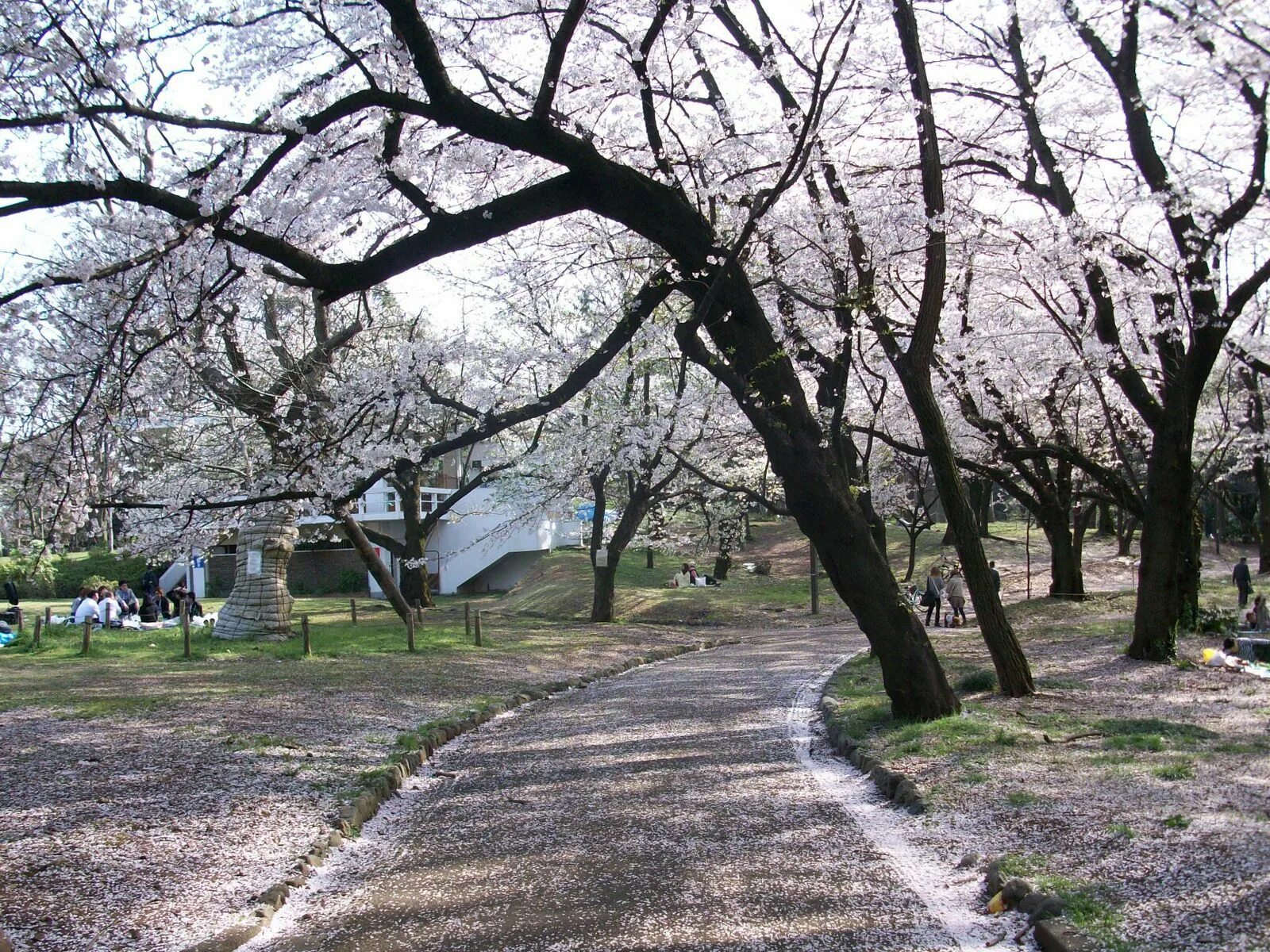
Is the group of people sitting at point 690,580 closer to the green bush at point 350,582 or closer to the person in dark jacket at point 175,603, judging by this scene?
the green bush at point 350,582

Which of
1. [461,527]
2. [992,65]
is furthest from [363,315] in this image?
[461,527]

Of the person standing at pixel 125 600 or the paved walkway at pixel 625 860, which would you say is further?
the person standing at pixel 125 600

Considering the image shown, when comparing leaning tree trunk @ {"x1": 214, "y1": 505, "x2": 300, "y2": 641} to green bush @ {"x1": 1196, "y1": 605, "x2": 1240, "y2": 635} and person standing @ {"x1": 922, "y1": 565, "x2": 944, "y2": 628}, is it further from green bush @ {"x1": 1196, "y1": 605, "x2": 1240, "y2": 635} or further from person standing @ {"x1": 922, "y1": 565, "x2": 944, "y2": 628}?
green bush @ {"x1": 1196, "y1": 605, "x2": 1240, "y2": 635}

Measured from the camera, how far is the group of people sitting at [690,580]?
A: 1416 inches

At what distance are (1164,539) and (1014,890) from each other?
31.8ft

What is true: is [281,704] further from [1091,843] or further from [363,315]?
[363,315]

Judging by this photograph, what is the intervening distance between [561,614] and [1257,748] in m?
24.7

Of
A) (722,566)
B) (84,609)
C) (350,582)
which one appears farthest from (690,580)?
(84,609)

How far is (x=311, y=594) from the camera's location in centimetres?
4522

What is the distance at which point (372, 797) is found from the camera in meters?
7.85

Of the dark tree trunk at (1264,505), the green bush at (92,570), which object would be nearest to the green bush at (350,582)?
the green bush at (92,570)

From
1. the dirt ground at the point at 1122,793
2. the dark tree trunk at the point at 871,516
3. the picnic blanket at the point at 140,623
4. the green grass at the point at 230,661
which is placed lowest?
the dirt ground at the point at 1122,793

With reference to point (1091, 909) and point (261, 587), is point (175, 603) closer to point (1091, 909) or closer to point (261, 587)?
point (261, 587)

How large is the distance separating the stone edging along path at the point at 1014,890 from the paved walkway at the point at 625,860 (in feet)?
0.69
